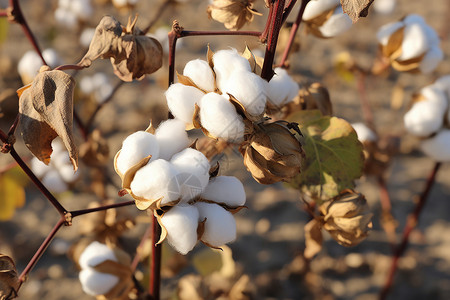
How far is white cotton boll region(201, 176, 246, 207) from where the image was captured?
58cm

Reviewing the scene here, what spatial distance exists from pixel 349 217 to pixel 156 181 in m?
0.40

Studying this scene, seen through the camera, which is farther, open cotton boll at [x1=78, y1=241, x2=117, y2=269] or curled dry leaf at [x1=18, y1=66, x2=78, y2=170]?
open cotton boll at [x1=78, y1=241, x2=117, y2=269]

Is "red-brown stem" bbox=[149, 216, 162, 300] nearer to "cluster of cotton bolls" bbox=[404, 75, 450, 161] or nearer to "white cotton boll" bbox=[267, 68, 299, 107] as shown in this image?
"white cotton boll" bbox=[267, 68, 299, 107]

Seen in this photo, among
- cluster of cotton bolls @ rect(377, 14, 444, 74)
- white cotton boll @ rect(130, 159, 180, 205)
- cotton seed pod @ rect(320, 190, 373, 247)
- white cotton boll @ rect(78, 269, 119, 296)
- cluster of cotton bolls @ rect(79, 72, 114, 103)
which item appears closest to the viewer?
white cotton boll @ rect(130, 159, 180, 205)

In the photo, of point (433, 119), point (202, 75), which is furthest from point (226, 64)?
point (433, 119)

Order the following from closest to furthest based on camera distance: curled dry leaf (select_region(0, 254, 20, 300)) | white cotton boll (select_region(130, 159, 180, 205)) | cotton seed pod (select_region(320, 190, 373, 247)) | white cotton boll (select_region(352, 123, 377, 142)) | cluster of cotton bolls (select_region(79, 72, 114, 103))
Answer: white cotton boll (select_region(130, 159, 180, 205)), curled dry leaf (select_region(0, 254, 20, 300)), cotton seed pod (select_region(320, 190, 373, 247)), white cotton boll (select_region(352, 123, 377, 142)), cluster of cotton bolls (select_region(79, 72, 114, 103))

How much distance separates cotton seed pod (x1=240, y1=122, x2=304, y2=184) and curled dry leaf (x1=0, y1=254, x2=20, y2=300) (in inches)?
15.4

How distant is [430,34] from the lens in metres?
0.97

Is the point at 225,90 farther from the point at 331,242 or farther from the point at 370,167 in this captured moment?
the point at 331,242

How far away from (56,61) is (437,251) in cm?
150

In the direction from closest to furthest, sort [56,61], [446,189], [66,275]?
[56,61] → [66,275] → [446,189]

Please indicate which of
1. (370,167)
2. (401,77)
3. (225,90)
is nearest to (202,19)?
(401,77)

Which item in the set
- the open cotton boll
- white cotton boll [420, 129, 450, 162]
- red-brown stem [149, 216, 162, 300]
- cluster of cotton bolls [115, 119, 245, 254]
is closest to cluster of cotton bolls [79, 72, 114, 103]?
the open cotton boll

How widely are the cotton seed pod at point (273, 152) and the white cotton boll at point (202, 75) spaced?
87 millimetres
